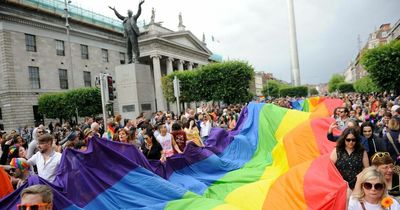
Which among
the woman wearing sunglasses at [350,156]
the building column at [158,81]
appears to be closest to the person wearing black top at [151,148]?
the woman wearing sunglasses at [350,156]

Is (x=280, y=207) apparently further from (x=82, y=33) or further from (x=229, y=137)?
(x=82, y=33)

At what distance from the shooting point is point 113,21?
4956cm

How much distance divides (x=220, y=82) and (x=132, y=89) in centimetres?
1924

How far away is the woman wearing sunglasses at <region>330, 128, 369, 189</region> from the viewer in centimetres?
494

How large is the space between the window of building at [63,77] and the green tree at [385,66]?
105 ft

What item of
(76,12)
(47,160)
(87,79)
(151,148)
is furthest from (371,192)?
(76,12)

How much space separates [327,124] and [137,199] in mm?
5588

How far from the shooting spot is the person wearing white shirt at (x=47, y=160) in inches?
204

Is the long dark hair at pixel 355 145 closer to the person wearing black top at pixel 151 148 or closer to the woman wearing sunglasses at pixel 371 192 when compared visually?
the woman wearing sunglasses at pixel 371 192

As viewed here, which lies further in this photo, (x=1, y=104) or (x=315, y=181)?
(x=1, y=104)

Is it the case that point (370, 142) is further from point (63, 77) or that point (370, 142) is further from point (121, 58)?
point (121, 58)

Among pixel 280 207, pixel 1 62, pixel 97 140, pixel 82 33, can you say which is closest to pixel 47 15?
pixel 82 33

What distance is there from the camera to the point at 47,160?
17.2ft

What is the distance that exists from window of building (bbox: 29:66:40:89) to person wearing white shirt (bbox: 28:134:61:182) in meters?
32.9
